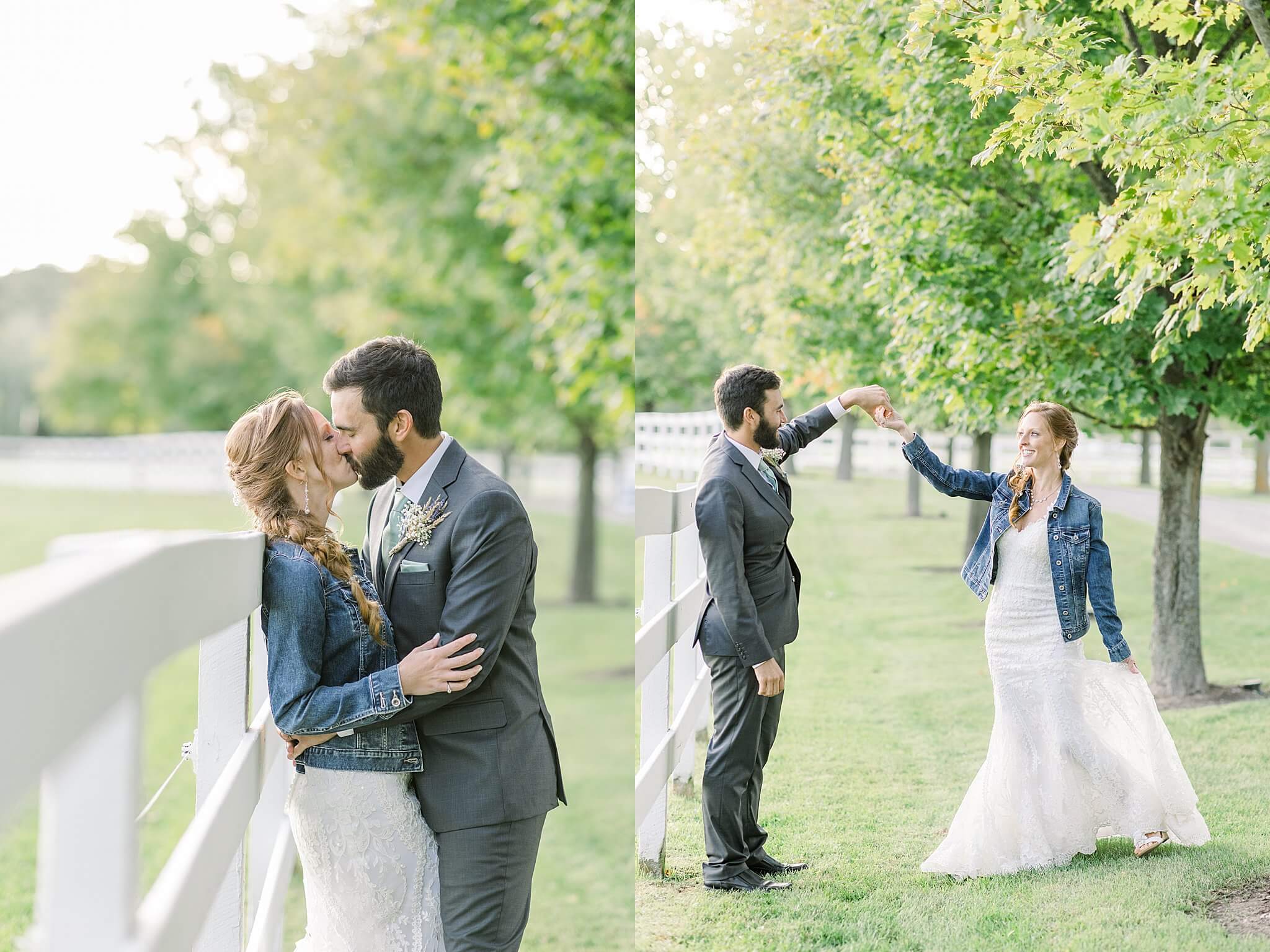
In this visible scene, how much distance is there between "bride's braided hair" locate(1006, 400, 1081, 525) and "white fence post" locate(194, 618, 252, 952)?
169cm

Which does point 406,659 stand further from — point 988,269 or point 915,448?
point 988,269

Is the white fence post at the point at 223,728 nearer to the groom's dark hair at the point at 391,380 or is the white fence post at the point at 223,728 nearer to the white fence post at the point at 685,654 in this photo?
the groom's dark hair at the point at 391,380

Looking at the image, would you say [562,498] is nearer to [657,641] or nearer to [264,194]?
[264,194]

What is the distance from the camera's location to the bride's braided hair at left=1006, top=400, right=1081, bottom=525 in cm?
254

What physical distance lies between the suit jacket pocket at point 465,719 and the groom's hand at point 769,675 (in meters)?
0.83

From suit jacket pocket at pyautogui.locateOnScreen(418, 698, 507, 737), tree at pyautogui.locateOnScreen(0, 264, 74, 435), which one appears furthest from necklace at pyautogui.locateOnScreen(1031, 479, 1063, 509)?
tree at pyautogui.locateOnScreen(0, 264, 74, 435)

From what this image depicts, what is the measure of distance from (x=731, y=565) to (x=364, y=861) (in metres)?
1.16

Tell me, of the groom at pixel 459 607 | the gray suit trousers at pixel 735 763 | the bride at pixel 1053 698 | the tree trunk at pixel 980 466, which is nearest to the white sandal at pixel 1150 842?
the bride at pixel 1053 698

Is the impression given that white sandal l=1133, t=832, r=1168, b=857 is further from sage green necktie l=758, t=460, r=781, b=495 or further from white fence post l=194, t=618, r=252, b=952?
white fence post l=194, t=618, r=252, b=952

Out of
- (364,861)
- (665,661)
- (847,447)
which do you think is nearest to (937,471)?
(847,447)

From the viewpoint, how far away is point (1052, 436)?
255cm

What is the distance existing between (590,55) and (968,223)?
7.34 meters

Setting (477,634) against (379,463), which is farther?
(379,463)

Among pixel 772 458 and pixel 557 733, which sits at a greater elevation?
pixel 772 458
